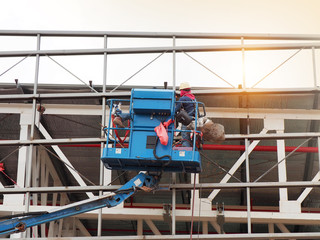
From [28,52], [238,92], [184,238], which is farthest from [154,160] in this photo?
[28,52]

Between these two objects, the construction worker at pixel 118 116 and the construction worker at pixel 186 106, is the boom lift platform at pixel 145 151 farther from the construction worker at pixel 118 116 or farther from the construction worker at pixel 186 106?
the construction worker at pixel 186 106

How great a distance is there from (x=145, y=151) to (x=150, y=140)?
0.29 metres

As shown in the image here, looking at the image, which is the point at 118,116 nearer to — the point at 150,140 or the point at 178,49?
the point at 150,140

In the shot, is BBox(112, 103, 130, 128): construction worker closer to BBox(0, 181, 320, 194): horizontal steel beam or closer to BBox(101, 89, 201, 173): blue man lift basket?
BBox(101, 89, 201, 173): blue man lift basket

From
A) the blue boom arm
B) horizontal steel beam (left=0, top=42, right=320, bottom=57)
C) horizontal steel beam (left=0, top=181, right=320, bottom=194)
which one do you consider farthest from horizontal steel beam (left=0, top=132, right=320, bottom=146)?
horizontal steel beam (left=0, top=42, right=320, bottom=57)

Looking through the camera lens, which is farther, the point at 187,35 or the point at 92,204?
the point at 187,35

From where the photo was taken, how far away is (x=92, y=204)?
524 inches

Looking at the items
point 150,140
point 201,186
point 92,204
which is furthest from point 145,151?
point 201,186

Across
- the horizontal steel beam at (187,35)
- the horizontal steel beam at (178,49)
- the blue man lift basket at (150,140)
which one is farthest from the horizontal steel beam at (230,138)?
the horizontal steel beam at (187,35)

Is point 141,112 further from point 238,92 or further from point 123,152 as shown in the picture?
point 238,92

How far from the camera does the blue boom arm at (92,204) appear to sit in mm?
13023

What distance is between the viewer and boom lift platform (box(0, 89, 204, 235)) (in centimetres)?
1237

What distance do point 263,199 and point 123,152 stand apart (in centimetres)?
1171

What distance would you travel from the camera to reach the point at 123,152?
12.5m
